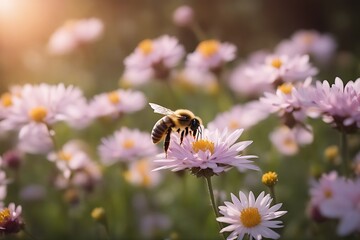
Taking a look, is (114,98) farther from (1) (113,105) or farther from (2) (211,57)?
(2) (211,57)

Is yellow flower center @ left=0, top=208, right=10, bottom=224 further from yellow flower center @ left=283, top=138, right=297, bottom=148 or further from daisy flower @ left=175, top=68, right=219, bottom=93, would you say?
daisy flower @ left=175, top=68, right=219, bottom=93

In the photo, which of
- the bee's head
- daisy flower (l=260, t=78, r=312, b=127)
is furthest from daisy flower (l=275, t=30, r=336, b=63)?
the bee's head

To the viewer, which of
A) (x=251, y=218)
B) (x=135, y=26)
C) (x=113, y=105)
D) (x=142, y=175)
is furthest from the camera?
(x=135, y=26)

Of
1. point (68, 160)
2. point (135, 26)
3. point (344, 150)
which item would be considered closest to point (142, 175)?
point (68, 160)

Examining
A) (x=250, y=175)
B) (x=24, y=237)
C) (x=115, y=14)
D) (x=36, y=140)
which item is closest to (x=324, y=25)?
(x=115, y=14)

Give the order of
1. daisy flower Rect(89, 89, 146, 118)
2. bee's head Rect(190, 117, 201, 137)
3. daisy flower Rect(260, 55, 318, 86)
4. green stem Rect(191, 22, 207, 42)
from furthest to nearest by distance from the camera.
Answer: green stem Rect(191, 22, 207, 42), daisy flower Rect(89, 89, 146, 118), daisy flower Rect(260, 55, 318, 86), bee's head Rect(190, 117, 201, 137)

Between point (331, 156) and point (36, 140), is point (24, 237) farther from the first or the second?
point (331, 156)

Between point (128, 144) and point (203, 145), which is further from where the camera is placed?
point (128, 144)
